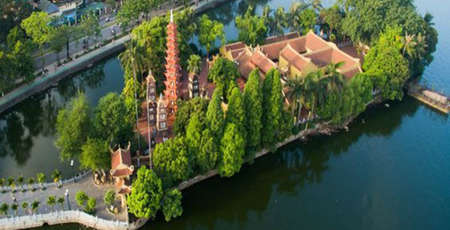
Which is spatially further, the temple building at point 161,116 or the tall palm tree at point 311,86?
the tall palm tree at point 311,86

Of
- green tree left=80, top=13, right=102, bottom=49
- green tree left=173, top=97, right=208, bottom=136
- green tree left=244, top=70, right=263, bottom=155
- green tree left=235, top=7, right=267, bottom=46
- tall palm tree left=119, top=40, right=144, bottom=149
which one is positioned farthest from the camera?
green tree left=235, top=7, right=267, bottom=46

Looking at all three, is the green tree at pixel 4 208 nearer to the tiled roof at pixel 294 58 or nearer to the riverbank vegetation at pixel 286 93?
the riverbank vegetation at pixel 286 93

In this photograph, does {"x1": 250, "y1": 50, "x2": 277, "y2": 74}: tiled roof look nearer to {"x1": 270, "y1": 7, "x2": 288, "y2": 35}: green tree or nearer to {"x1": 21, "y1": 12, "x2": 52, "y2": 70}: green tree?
{"x1": 270, "y1": 7, "x2": 288, "y2": 35}: green tree

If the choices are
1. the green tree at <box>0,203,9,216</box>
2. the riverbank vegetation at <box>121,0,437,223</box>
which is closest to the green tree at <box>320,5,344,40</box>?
the riverbank vegetation at <box>121,0,437,223</box>

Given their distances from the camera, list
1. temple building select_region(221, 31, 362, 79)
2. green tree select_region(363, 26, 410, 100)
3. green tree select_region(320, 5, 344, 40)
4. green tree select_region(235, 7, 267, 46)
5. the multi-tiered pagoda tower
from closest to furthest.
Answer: the multi-tiered pagoda tower
green tree select_region(363, 26, 410, 100)
temple building select_region(221, 31, 362, 79)
green tree select_region(235, 7, 267, 46)
green tree select_region(320, 5, 344, 40)

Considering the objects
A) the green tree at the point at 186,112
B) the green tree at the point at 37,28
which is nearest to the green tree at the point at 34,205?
the green tree at the point at 186,112

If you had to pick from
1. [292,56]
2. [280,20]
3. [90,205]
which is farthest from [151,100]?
[280,20]

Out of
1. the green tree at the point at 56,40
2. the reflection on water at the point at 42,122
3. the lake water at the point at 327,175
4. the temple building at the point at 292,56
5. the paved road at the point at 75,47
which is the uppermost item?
the green tree at the point at 56,40
